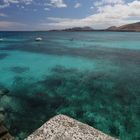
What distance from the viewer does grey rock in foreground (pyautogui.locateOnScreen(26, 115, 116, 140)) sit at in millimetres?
4125

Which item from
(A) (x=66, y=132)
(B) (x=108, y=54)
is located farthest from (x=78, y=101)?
(B) (x=108, y=54)

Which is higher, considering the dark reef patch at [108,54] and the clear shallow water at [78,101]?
the dark reef patch at [108,54]

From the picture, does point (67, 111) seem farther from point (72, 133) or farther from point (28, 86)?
point (72, 133)

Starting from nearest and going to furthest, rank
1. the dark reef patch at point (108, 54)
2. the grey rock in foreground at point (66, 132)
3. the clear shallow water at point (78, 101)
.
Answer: the grey rock in foreground at point (66, 132), the clear shallow water at point (78, 101), the dark reef patch at point (108, 54)

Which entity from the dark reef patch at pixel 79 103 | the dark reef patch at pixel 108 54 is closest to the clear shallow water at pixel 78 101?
the dark reef patch at pixel 79 103

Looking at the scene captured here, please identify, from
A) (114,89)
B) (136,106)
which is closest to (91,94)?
(114,89)

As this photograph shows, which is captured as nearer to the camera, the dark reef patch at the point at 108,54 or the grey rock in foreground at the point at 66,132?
the grey rock in foreground at the point at 66,132

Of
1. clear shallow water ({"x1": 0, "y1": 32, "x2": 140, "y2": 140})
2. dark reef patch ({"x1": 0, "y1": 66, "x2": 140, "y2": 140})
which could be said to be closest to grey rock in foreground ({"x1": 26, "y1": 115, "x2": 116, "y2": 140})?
clear shallow water ({"x1": 0, "y1": 32, "x2": 140, "y2": 140})

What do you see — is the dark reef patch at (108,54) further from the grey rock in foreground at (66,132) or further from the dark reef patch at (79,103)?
the grey rock in foreground at (66,132)

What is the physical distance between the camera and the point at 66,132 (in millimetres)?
4281

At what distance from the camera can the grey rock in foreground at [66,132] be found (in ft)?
13.5

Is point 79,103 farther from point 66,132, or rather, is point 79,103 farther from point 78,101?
point 66,132

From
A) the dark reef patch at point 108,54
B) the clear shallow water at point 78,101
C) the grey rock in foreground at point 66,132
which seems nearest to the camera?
the grey rock in foreground at point 66,132

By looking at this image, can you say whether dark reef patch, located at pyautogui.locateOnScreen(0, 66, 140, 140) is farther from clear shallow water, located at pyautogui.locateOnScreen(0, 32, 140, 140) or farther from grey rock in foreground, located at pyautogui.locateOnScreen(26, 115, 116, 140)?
grey rock in foreground, located at pyautogui.locateOnScreen(26, 115, 116, 140)
